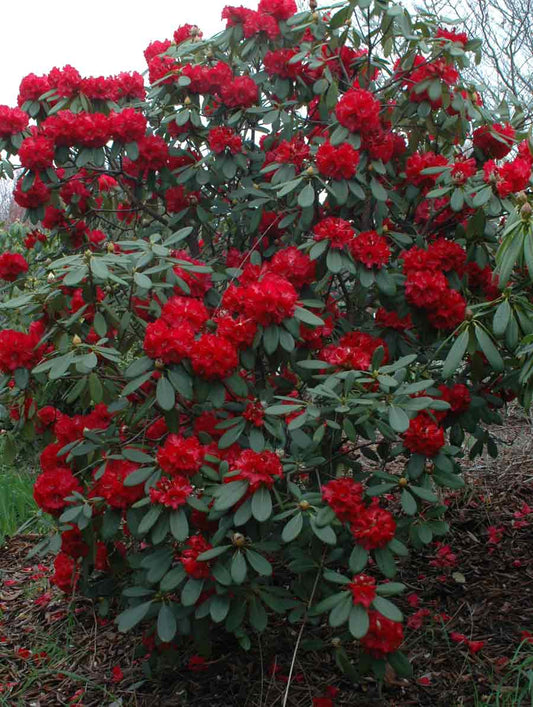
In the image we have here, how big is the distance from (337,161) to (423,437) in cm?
73

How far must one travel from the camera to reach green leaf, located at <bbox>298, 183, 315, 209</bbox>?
6.05 feet

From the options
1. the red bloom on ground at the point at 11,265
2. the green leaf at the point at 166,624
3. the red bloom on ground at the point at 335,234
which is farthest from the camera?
the red bloom on ground at the point at 11,265

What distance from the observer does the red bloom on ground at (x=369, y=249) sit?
1.85 metres

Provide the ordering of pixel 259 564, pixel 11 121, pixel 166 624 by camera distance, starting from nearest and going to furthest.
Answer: pixel 259 564 → pixel 166 624 → pixel 11 121

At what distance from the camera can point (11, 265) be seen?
2.33 meters

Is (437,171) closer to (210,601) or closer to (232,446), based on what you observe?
(232,446)

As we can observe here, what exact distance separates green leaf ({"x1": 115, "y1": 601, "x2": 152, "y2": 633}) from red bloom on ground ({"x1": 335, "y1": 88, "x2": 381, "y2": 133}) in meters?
1.33

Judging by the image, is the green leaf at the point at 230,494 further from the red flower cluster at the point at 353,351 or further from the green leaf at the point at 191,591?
the red flower cluster at the point at 353,351

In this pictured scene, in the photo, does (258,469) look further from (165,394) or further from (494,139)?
(494,139)

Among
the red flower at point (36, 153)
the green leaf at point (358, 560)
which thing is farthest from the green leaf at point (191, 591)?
the red flower at point (36, 153)

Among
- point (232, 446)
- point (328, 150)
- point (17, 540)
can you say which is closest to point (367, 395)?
point (232, 446)

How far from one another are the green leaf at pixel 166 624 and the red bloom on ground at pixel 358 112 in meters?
1.32

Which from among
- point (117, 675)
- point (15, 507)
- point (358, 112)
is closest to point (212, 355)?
point (358, 112)

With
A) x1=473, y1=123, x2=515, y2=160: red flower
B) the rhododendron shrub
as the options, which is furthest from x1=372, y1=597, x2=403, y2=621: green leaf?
x1=473, y1=123, x2=515, y2=160: red flower
